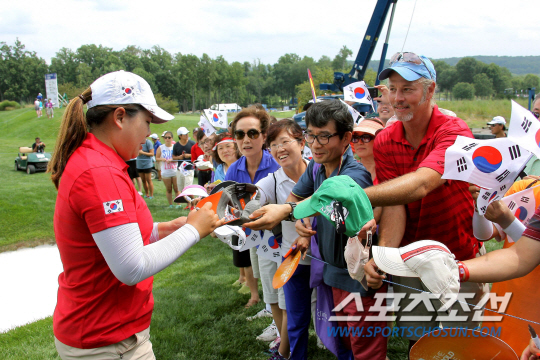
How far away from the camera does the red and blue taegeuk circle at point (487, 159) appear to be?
1.59 metres

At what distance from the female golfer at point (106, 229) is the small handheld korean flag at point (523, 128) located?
1.42 metres

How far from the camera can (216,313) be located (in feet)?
14.1

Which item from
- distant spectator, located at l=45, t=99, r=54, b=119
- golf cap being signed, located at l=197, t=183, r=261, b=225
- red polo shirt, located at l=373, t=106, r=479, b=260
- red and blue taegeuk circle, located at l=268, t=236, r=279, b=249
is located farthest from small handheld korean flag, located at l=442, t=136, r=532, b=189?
distant spectator, located at l=45, t=99, r=54, b=119

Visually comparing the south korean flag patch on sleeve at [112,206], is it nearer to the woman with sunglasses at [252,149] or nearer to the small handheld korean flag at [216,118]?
the woman with sunglasses at [252,149]

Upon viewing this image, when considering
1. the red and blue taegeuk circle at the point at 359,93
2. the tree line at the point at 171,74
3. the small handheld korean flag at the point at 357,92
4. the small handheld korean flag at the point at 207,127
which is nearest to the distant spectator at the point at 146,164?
the small handheld korean flag at the point at 207,127

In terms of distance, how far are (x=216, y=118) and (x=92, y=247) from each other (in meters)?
7.17

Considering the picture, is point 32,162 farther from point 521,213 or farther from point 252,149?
point 521,213

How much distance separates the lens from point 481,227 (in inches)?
85.3

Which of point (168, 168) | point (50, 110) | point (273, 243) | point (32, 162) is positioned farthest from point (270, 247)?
point (50, 110)

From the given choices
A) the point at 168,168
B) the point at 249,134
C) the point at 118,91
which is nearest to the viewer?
the point at 118,91

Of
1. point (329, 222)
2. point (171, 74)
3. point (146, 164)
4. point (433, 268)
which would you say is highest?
point (171, 74)

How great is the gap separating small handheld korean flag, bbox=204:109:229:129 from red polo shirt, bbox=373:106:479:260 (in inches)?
248

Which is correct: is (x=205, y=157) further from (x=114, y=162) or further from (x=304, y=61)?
(x=304, y=61)

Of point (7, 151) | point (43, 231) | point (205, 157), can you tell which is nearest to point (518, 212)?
point (205, 157)
